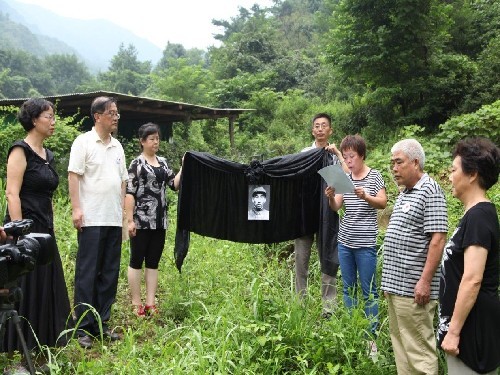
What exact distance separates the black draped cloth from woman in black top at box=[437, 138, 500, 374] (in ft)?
5.60

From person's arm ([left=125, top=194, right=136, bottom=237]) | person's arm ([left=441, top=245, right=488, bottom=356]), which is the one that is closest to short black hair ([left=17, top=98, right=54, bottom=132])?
person's arm ([left=125, top=194, right=136, bottom=237])

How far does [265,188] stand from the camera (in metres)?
3.94

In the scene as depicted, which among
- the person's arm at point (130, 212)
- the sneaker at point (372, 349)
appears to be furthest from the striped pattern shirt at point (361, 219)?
the person's arm at point (130, 212)

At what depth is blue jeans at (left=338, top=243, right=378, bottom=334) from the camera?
10.8 ft

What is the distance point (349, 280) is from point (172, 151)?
995 cm

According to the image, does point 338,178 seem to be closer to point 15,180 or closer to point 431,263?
point 431,263

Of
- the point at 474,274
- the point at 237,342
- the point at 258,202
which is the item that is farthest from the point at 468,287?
the point at 258,202

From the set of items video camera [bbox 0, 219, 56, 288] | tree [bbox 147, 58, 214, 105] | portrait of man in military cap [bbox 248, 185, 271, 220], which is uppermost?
tree [bbox 147, 58, 214, 105]

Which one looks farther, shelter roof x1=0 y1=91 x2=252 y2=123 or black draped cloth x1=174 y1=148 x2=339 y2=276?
shelter roof x1=0 y1=91 x2=252 y2=123

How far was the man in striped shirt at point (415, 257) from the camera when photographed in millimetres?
2488

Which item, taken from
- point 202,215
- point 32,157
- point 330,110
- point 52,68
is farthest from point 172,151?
point 52,68

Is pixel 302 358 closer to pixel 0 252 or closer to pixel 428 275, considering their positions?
pixel 428 275

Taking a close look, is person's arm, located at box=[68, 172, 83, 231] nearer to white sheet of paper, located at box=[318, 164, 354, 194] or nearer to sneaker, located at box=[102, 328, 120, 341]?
sneaker, located at box=[102, 328, 120, 341]

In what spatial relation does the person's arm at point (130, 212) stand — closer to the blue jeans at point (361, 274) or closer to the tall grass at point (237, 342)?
the tall grass at point (237, 342)
